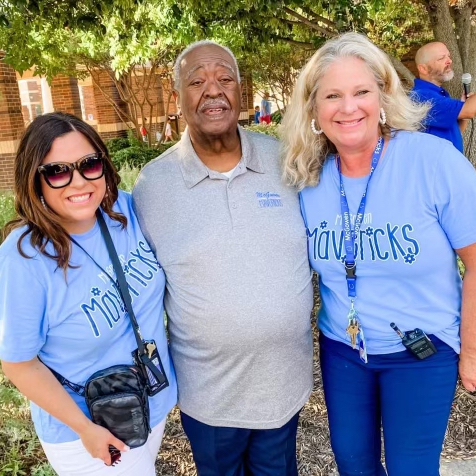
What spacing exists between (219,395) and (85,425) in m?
0.56

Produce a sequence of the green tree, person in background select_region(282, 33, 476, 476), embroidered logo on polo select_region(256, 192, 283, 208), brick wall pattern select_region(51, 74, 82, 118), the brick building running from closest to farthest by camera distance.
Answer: person in background select_region(282, 33, 476, 476), embroidered logo on polo select_region(256, 192, 283, 208), the green tree, the brick building, brick wall pattern select_region(51, 74, 82, 118)

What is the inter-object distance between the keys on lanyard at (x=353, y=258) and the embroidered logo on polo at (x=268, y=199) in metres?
0.29

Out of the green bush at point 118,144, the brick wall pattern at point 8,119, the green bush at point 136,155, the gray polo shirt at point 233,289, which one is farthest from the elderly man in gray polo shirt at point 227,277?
the green bush at point 118,144

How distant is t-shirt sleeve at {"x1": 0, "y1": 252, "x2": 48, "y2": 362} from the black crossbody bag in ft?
0.63

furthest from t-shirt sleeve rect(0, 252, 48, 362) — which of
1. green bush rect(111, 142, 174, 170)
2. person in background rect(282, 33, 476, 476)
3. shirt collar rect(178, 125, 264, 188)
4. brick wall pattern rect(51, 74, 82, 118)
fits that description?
brick wall pattern rect(51, 74, 82, 118)

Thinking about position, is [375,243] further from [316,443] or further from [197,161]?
[316,443]

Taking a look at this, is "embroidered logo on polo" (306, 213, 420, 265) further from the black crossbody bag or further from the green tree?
the green tree

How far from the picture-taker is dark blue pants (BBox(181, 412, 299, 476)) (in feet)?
7.27

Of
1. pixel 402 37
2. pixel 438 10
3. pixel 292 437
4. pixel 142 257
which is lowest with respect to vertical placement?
pixel 292 437

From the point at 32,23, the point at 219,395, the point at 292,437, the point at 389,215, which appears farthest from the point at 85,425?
the point at 32,23

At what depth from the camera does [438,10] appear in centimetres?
469

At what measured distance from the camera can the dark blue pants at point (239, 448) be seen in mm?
2215

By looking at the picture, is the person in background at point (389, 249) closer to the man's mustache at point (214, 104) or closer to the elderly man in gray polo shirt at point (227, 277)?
the elderly man in gray polo shirt at point (227, 277)

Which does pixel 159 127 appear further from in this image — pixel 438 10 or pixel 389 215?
pixel 389 215
